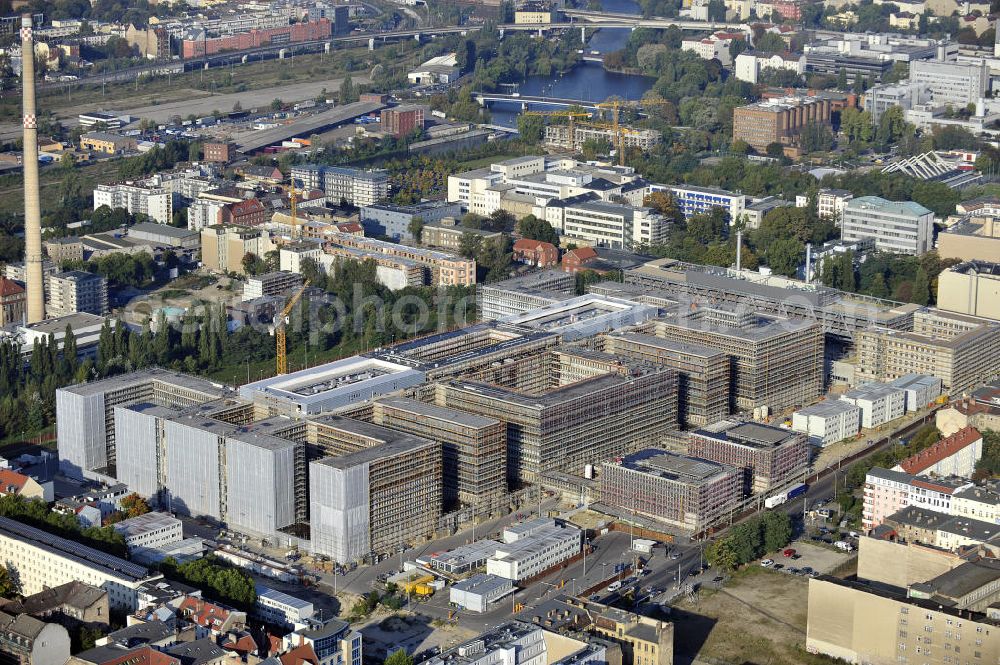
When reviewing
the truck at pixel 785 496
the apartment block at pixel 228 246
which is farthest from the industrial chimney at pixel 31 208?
the truck at pixel 785 496

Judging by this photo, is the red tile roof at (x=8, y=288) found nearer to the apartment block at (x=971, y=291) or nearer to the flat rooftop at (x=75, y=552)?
the flat rooftop at (x=75, y=552)

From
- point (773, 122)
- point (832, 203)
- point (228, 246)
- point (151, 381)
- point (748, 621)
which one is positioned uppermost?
point (773, 122)

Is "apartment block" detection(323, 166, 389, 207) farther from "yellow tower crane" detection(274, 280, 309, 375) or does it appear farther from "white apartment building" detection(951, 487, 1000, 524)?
"white apartment building" detection(951, 487, 1000, 524)

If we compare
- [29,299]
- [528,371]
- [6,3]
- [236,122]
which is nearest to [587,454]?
[528,371]

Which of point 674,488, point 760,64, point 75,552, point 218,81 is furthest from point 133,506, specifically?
point 760,64

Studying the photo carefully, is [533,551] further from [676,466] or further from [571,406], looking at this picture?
[571,406]

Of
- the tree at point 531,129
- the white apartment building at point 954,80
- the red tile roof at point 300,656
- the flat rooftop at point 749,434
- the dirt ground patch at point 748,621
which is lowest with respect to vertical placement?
the dirt ground patch at point 748,621

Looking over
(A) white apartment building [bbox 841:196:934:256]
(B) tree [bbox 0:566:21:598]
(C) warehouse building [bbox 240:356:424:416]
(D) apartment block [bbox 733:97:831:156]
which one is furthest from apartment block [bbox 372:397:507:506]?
(D) apartment block [bbox 733:97:831:156]
